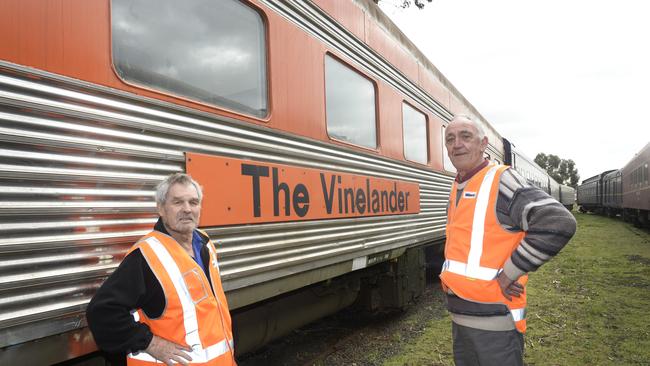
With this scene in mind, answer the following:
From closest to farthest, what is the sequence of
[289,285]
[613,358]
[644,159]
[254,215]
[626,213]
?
[254,215]
[289,285]
[613,358]
[644,159]
[626,213]

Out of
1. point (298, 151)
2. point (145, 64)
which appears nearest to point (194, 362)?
point (145, 64)

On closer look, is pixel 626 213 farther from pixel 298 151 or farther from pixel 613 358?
A: pixel 298 151

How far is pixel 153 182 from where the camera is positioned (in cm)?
191

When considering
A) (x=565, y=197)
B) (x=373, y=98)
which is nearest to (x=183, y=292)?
(x=373, y=98)

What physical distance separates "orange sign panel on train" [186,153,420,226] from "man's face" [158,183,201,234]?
1.20 ft

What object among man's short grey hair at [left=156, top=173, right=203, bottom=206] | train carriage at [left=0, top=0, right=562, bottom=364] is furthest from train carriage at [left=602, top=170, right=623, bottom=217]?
man's short grey hair at [left=156, top=173, right=203, bottom=206]

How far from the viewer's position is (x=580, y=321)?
4883 millimetres

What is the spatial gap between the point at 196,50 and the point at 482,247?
1691 millimetres

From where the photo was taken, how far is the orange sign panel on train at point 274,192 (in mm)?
2201

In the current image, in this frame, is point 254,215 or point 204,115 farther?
point 254,215

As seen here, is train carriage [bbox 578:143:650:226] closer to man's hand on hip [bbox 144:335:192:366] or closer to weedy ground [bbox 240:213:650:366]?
weedy ground [bbox 240:213:650:366]

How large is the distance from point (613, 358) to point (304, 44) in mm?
3752

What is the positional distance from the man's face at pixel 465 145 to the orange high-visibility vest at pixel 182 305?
130cm

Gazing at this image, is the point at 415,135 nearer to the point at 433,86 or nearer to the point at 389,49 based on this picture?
the point at 389,49
